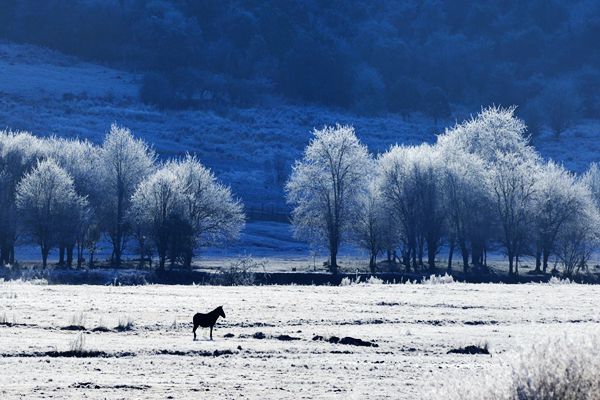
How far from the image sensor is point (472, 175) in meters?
95.2

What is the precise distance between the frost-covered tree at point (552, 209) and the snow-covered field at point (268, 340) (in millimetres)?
41532

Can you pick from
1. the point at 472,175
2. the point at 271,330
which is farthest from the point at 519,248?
the point at 271,330

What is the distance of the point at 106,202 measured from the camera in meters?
98.9

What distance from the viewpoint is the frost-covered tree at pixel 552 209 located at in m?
94.1

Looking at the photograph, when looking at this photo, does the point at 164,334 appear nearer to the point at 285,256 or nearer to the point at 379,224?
the point at 379,224

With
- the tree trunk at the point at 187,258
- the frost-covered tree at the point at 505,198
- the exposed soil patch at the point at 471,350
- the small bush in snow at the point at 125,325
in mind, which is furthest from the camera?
the frost-covered tree at the point at 505,198

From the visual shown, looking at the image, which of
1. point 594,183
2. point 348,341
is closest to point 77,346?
point 348,341

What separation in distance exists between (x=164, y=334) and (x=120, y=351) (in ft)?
16.1

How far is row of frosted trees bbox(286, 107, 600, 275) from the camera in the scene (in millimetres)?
93688

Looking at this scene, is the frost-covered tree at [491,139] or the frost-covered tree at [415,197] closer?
the frost-covered tree at [415,197]

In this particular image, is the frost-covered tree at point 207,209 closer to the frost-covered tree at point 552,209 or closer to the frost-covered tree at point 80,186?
the frost-covered tree at point 80,186

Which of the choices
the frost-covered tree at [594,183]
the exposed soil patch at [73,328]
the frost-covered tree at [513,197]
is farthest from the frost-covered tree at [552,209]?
the exposed soil patch at [73,328]

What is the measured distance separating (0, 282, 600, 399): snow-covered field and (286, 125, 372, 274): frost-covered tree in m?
42.5

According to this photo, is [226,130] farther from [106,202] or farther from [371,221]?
[371,221]
